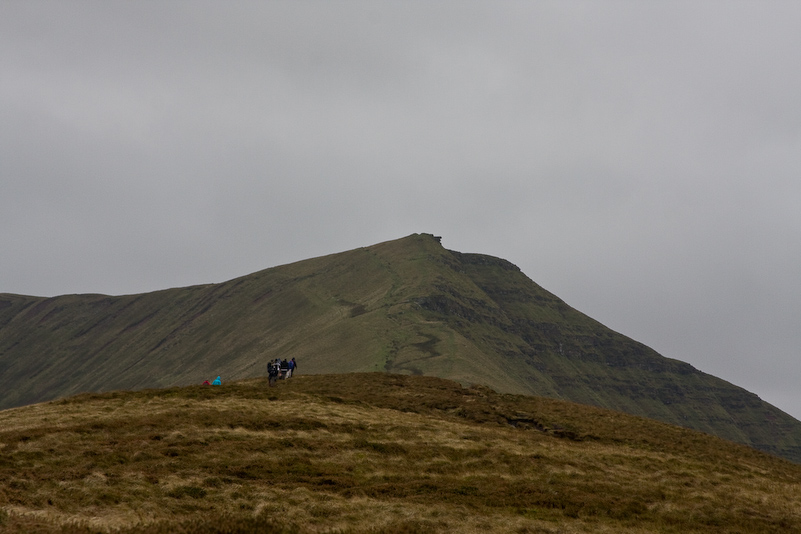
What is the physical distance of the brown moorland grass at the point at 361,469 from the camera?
92.6 feet

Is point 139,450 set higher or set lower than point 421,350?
lower

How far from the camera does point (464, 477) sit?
37812mm

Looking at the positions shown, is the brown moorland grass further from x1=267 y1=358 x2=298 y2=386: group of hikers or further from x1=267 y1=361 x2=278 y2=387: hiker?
x1=267 y1=358 x2=298 y2=386: group of hikers

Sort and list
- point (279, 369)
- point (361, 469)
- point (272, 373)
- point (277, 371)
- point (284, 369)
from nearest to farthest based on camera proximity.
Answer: point (361, 469), point (272, 373), point (277, 371), point (279, 369), point (284, 369)

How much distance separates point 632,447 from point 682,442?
6.65 m

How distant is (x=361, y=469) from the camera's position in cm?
3822

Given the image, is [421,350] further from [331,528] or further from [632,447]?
[331,528]

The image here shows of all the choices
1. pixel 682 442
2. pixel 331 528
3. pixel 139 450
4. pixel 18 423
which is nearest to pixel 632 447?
pixel 682 442

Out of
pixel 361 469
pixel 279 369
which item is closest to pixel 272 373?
pixel 279 369

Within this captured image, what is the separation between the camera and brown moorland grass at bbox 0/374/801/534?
28219 millimetres

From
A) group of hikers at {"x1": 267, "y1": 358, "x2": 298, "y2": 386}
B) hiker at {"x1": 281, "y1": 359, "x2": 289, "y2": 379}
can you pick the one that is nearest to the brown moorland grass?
group of hikers at {"x1": 267, "y1": 358, "x2": 298, "y2": 386}

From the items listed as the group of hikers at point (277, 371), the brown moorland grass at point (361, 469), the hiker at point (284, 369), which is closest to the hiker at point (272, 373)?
the group of hikers at point (277, 371)

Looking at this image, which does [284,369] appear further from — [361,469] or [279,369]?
[361,469]

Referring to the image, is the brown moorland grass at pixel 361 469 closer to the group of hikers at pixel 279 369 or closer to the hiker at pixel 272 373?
the hiker at pixel 272 373
